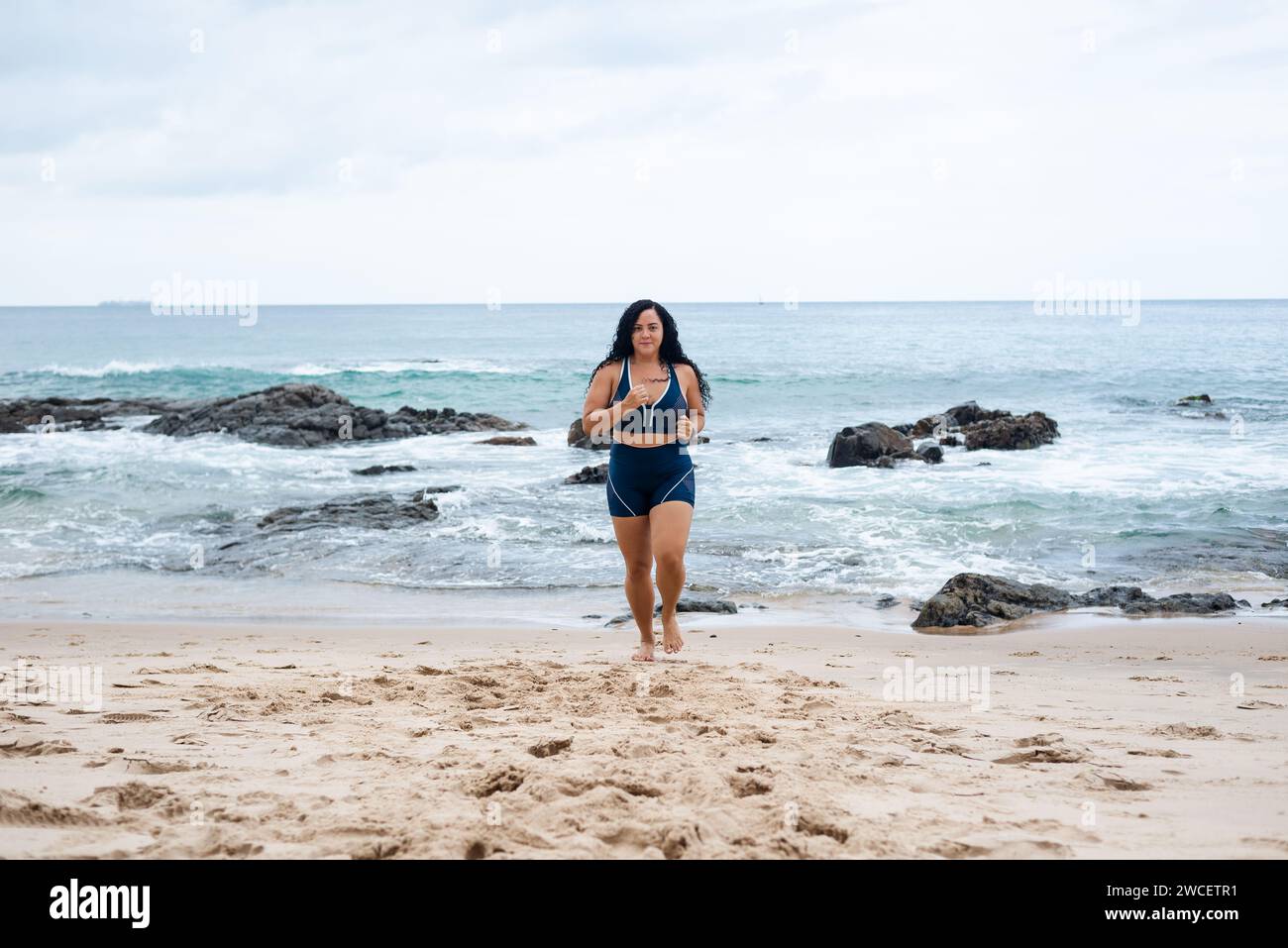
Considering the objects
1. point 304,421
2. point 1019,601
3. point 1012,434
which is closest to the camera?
point 1019,601

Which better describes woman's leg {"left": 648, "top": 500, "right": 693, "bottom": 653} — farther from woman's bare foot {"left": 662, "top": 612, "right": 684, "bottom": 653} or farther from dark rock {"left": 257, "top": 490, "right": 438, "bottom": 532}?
dark rock {"left": 257, "top": 490, "right": 438, "bottom": 532}

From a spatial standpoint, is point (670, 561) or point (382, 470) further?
point (382, 470)

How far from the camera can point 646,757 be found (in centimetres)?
374

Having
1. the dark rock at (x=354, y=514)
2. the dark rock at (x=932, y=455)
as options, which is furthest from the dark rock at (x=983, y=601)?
the dark rock at (x=932, y=455)

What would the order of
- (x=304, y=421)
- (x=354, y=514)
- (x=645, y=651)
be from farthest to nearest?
(x=304, y=421) → (x=354, y=514) → (x=645, y=651)

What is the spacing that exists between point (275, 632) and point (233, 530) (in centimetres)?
576

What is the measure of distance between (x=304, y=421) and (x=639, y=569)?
18.7m

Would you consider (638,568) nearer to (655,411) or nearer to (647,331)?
(655,411)

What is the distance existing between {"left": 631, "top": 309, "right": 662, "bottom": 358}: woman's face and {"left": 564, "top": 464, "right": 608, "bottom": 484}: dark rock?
10.1 m

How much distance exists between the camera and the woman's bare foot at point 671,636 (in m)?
6.39

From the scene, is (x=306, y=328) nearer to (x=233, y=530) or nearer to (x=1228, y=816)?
(x=233, y=530)

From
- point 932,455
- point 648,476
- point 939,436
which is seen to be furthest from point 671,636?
point 939,436
